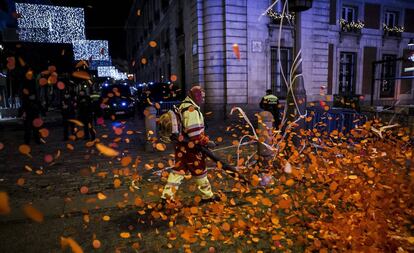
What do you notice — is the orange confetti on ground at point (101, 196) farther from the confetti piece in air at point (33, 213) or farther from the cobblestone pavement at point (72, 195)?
the confetti piece in air at point (33, 213)

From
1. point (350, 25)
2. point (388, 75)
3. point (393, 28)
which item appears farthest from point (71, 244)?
point (393, 28)

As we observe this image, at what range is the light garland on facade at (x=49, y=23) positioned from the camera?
15.6 meters

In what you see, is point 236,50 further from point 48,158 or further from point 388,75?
point 388,75

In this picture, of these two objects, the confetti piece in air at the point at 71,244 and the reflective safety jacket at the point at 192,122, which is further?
the reflective safety jacket at the point at 192,122

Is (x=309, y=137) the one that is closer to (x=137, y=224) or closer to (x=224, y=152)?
(x=224, y=152)

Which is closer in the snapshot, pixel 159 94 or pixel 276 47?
pixel 159 94

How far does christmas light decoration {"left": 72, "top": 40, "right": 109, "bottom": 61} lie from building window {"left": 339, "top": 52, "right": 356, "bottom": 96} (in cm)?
1699

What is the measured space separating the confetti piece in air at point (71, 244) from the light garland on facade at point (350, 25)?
19950mm

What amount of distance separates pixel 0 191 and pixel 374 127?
8.78 meters

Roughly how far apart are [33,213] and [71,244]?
1.36 m

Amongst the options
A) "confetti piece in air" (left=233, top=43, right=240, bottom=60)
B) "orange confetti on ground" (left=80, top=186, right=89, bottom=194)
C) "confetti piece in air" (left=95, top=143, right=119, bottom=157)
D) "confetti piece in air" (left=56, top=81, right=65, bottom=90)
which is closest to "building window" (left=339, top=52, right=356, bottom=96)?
"confetti piece in air" (left=233, top=43, right=240, bottom=60)

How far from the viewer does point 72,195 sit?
17.7 ft

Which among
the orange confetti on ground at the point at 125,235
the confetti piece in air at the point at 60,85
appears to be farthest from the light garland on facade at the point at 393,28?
the confetti piece in air at the point at 60,85

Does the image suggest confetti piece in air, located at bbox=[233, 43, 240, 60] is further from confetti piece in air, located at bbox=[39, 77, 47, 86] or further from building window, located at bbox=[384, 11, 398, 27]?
confetti piece in air, located at bbox=[39, 77, 47, 86]
